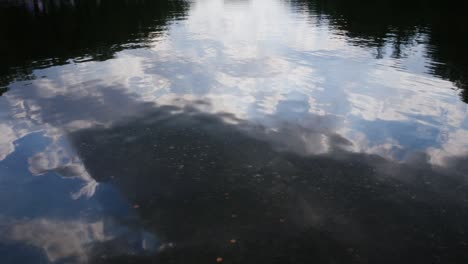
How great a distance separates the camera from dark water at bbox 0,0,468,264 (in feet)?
26.0

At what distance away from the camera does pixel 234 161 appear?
11398 mm

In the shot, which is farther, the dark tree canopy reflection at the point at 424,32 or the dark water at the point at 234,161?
the dark tree canopy reflection at the point at 424,32

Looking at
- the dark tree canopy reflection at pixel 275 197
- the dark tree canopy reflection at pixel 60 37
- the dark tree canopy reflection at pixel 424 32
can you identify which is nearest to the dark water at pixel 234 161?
the dark tree canopy reflection at pixel 275 197

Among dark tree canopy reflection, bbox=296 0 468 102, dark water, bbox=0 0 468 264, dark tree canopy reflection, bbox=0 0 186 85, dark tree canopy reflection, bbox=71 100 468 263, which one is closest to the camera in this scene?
dark tree canopy reflection, bbox=71 100 468 263

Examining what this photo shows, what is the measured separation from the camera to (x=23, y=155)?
11.9 meters

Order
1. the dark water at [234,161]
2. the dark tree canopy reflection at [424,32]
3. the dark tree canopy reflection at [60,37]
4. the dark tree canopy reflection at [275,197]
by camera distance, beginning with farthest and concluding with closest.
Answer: the dark tree canopy reflection at [60,37] < the dark tree canopy reflection at [424,32] < the dark water at [234,161] < the dark tree canopy reflection at [275,197]

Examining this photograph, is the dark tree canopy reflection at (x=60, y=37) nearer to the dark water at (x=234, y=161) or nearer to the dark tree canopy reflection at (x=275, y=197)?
the dark water at (x=234, y=161)

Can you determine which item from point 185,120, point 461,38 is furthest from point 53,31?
point 461,38

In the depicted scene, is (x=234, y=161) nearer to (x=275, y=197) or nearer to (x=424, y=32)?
(x=275, y=197)

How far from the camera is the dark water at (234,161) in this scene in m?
7.92

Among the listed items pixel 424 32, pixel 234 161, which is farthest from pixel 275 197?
pixel 424 32

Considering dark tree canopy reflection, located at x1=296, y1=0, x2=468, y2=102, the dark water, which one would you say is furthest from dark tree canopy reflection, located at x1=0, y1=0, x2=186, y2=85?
dark tree canopy reflection, located at x1=296, y1=0, x2=468, y2=102

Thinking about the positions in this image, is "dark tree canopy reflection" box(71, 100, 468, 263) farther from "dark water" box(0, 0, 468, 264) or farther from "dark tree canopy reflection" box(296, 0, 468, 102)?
"dark tree canopy reflection" box(296, 0, 468, 102)

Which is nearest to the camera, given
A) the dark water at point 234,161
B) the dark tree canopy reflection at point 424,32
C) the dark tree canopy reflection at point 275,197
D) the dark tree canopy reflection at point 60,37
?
the dark tree canopy reflection at point 275,197
